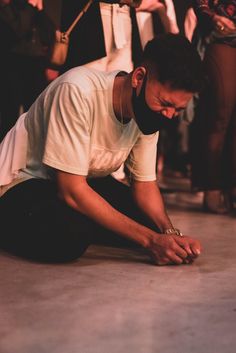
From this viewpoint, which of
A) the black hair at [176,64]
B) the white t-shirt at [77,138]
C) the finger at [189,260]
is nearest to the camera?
the black hair at [176,64]

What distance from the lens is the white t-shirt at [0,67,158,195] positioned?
2.26 m

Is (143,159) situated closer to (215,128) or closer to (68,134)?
(68,134)

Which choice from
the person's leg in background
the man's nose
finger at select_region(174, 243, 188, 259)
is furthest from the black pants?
the person's leg in background

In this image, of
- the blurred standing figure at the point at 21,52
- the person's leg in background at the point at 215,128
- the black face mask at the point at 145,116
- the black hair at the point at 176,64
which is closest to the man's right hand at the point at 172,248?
the black face mask at the point at 145,116

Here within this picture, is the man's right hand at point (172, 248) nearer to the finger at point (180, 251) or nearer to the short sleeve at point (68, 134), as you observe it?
the finger at point (180, 251)

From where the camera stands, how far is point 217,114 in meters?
3.31

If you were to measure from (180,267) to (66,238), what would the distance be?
0.37 meters

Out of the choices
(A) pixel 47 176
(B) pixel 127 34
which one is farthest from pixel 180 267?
(B) pixel 127 34

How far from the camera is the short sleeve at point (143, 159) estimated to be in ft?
8.27

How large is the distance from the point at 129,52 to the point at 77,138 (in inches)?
52.2

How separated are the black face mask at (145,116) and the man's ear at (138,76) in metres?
0.01

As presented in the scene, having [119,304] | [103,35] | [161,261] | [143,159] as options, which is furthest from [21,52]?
[119,304]

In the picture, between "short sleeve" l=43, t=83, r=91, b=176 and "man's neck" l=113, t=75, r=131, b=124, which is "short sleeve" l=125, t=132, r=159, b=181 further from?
"short sleeve" l=43, t=83, r=91, b=176

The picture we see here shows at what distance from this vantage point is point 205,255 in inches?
101
